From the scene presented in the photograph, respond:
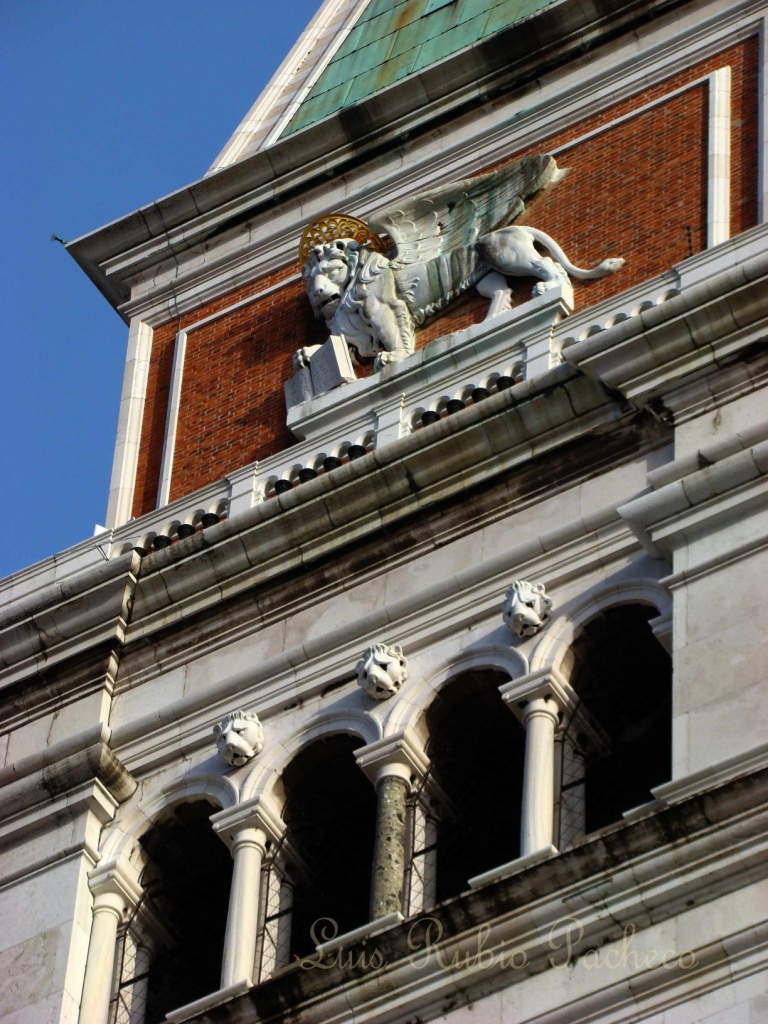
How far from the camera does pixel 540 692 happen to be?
2417cm

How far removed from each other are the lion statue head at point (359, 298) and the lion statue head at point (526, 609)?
4.48m

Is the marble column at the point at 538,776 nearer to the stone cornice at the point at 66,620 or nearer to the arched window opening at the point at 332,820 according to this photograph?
the arched window opening at the point at 332,820

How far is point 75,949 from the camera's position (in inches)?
968

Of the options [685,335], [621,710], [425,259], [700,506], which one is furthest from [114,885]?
[425,259]

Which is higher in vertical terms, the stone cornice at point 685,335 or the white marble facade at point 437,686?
the stone cornice at point 685,335

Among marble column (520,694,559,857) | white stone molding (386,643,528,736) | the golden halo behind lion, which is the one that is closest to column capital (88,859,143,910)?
white stone molding (386,643,528,736)

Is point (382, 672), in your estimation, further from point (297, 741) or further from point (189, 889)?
point (189, 889)

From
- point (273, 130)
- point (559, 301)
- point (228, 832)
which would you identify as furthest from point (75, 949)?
point (273, 130)

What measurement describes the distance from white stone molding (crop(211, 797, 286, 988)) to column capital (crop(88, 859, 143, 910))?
0.76 m

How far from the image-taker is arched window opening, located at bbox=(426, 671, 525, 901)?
24.5 m

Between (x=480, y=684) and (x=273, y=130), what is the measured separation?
10532 millimetres

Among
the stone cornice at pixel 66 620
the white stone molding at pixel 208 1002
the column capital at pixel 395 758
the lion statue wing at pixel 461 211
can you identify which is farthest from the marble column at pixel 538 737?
the lion statue wing at pixel 461 211

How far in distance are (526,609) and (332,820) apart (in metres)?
2.17

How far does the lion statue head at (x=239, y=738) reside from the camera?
25.4 metres
